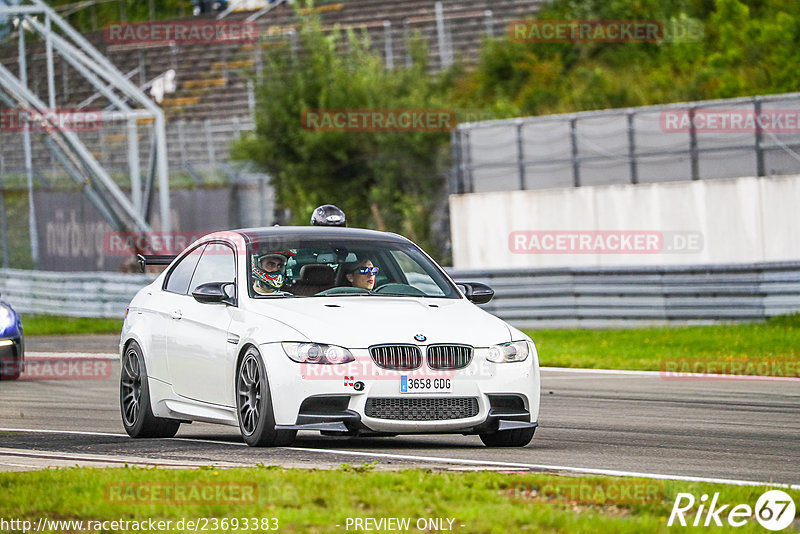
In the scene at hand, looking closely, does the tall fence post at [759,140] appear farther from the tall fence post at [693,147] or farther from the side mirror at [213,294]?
the side mirror at [213,294]

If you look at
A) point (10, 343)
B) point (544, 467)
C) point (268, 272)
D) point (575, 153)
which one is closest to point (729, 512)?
point (544, 467)

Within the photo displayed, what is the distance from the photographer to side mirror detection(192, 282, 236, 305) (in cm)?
1049

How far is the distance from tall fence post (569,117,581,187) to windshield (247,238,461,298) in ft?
65.1

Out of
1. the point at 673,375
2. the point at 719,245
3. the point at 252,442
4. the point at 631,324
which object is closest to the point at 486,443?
the point at 252,442

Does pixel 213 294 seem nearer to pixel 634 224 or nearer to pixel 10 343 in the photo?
pixel 10 343

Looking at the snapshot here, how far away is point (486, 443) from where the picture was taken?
415 inches

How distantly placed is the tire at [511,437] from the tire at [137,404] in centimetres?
244

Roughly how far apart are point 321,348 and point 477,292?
1838 millimetres

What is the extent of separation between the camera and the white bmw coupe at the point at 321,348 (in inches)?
379

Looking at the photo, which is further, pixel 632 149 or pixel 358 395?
pixel 632 149

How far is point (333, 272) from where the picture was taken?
428 inches

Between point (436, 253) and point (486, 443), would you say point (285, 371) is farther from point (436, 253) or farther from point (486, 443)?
point (436, 253)

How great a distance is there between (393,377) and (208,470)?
1625 millimetres

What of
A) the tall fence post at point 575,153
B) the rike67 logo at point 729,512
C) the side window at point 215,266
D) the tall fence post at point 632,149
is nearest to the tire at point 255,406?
the side window at point 215,266
